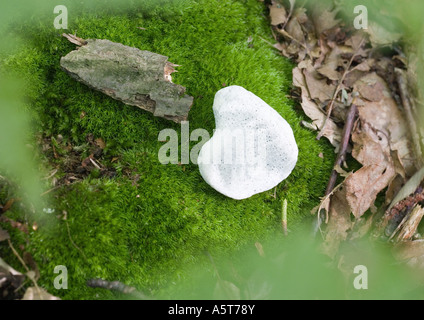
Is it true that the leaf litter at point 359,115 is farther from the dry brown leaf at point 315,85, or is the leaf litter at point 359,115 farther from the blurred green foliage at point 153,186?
the blurred green foliage at point 153,186

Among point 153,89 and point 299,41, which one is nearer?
point 153,89

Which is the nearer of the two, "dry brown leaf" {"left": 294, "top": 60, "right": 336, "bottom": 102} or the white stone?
the white stone

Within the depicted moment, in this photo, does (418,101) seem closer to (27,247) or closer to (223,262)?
(223,262)

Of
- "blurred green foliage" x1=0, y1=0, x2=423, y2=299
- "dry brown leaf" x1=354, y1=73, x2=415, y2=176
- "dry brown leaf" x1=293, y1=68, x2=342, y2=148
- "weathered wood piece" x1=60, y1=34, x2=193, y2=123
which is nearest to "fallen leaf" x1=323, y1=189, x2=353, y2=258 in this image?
"blurred green foliage" x1=0, y1=0, x2=423, y2=299

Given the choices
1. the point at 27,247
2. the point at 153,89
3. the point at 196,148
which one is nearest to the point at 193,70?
the point at 153,89

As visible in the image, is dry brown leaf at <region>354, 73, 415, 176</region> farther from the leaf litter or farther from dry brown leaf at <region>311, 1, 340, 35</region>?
dry brown leaf at <region>311, 1, 340, 35</region>

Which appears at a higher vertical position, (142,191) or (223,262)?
(142,191)
